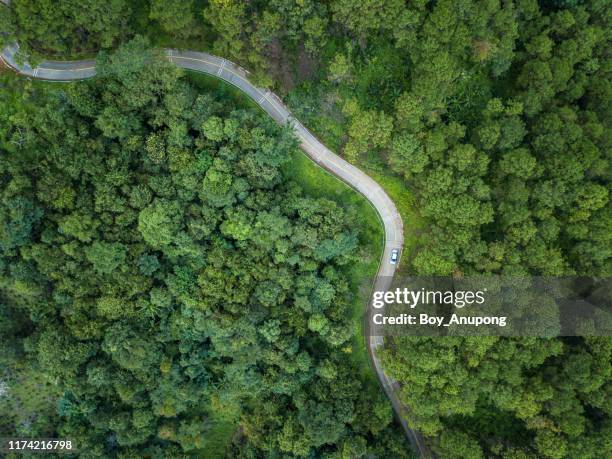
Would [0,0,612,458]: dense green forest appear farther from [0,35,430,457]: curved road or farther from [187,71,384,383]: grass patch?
[187,71,384,383]: grass patch

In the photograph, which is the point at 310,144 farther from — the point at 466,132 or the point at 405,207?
the point at 466,132

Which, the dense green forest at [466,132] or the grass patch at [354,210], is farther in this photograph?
the grass patch at [354,210]

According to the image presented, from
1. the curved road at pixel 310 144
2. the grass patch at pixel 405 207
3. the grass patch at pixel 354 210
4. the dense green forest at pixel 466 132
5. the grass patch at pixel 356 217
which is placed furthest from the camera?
the grass patch at pixel 405 207

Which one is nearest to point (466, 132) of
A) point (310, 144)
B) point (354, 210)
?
point (354, 210)

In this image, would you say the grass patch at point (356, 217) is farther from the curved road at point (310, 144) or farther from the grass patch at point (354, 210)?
the curved road at point (310, 144)

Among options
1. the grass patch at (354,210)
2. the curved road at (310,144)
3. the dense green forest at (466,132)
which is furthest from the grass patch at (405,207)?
the grass patch at (354,210)

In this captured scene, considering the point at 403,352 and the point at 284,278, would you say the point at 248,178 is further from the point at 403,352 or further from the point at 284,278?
the point at 403,352
